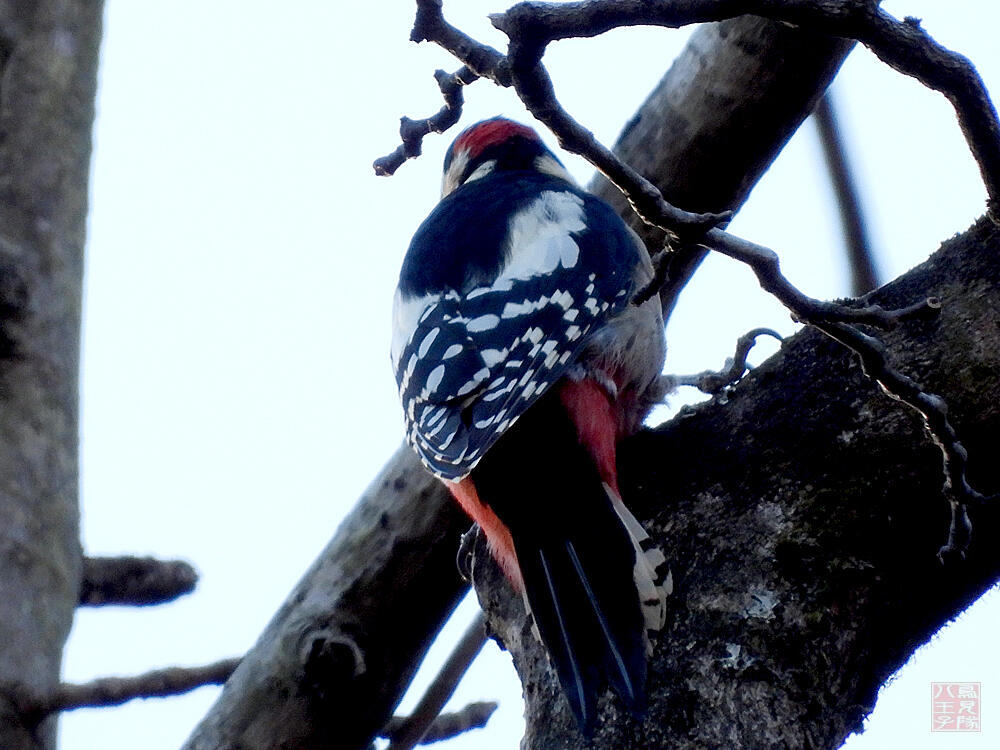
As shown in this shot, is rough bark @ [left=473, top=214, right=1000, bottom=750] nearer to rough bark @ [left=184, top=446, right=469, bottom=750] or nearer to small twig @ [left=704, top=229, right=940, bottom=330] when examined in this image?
small twig @ [left=704, top=229, right=940, bottom=330]

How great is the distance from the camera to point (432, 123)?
182cm

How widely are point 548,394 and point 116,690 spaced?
0.91m

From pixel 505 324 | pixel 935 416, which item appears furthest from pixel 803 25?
pixel 505 324

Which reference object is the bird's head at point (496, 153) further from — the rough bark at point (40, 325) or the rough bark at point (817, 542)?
the rough bark at point (817, 542)

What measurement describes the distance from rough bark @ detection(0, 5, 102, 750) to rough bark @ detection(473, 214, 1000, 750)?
88 centimetres

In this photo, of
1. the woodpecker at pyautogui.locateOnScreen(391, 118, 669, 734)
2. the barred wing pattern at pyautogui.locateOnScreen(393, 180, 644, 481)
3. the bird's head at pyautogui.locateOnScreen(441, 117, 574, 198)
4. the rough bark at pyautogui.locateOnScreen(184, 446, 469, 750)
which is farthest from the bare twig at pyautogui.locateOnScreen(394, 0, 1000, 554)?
the bird's head at pyautogui.locateOnScreen(441, 117, 574, 198)

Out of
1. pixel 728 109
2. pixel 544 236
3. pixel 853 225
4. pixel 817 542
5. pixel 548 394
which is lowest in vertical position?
pixel 817 542

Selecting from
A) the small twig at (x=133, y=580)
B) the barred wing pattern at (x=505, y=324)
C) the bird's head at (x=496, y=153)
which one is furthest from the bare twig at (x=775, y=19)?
the bird's head at (x=496, y=153)

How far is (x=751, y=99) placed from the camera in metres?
2.61

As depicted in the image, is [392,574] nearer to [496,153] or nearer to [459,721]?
[459,721]

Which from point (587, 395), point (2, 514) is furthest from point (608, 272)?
Result: point (2, 514)

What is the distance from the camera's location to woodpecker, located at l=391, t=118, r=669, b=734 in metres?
1.72

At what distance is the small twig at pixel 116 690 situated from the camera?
2.01 metres

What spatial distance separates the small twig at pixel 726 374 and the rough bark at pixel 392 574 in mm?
346
